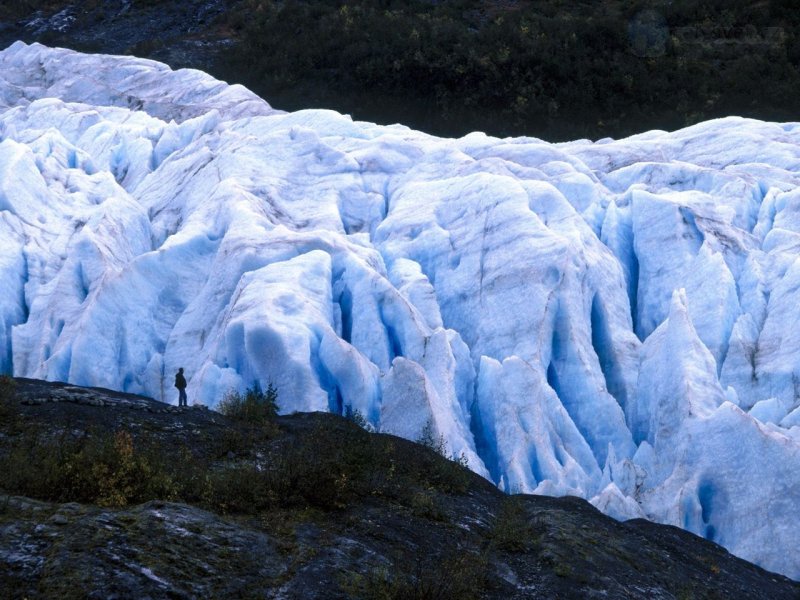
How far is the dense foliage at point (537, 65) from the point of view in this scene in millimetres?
44188

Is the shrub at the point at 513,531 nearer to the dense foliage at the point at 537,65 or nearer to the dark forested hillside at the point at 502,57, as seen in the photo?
the dark forested hillside at the point at 502,57

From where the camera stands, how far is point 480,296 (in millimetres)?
18484

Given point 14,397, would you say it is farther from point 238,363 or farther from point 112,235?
point 112,235

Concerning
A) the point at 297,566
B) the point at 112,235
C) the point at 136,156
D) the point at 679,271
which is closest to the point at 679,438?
the point at 679,271

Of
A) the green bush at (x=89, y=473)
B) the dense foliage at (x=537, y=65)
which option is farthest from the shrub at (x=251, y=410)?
the dense foliage at (x=537, y=65)

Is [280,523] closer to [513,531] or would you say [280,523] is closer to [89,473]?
[89,473]

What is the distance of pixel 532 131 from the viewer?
44.2 metres

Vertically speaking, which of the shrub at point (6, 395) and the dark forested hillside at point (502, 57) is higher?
the shrub at point (6, 395)

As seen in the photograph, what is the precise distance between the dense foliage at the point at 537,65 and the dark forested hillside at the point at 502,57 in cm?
8

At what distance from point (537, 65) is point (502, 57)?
1804 millimetres

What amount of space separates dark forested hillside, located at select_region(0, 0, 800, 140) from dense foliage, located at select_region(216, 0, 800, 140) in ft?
0.26

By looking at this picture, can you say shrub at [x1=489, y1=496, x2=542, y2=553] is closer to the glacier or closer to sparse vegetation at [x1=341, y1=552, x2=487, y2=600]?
sparse vegetation at [x1=341, y1=552, x2=487, y2=600]

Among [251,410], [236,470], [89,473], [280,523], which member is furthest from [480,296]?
[89,473]

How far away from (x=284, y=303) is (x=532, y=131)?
29.7 metres
